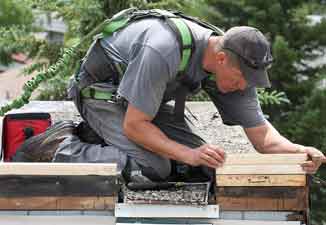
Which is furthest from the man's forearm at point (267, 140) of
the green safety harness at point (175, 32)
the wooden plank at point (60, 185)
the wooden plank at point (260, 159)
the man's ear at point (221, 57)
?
the wooden plank at point (60, 185)

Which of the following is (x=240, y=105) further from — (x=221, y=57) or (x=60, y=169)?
(x=60, y=169)

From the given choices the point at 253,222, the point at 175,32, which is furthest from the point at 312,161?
the point at 175,32

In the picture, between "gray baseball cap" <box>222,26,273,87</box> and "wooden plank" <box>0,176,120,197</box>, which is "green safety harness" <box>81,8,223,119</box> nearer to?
"gray baseball cap" <box>222,26,273,87</box>

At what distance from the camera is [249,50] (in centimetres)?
285

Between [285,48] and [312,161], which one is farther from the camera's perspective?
[285,48]

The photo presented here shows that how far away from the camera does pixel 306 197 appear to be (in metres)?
2.72

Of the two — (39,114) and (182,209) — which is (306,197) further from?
(39,114)

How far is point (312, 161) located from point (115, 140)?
0.94m

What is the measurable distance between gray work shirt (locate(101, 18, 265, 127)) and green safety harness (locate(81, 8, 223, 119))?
0.03 m

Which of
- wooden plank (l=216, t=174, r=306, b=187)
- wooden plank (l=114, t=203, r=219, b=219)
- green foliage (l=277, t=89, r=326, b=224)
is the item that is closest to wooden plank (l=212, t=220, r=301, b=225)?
wooden plank (l=114, t=203, r=219, b=219)

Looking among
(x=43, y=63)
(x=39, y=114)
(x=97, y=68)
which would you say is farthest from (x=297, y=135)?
(x=97, y=68)

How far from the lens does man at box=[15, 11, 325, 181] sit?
2.81 meters

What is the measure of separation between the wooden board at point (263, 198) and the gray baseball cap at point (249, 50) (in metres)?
0.53

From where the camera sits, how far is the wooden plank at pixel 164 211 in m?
2.72
